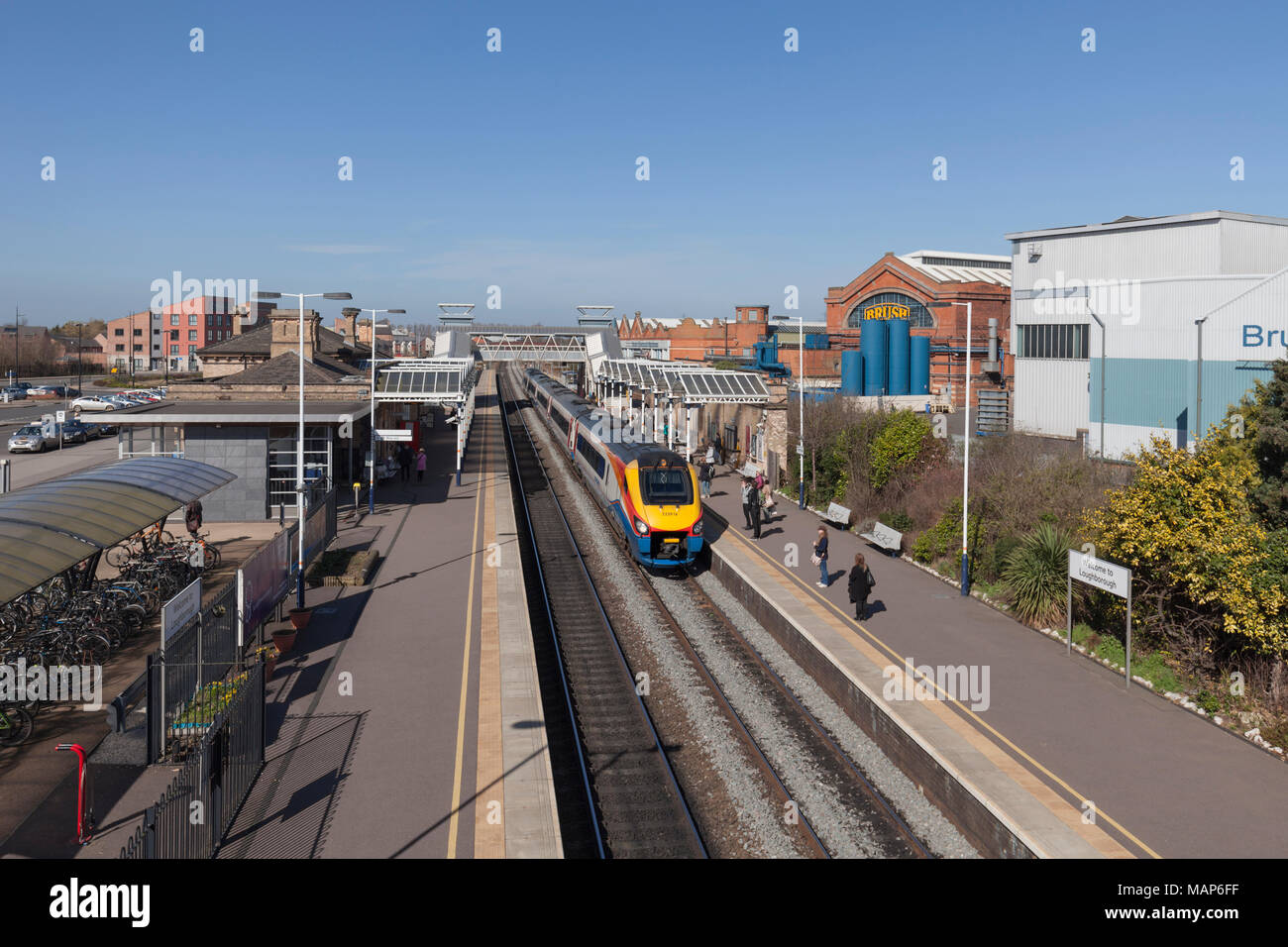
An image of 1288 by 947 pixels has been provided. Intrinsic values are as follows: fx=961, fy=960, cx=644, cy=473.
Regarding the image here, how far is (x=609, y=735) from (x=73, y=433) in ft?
151

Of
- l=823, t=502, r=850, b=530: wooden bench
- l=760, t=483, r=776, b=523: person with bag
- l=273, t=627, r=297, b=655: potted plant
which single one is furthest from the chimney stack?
l=273, t=627, r=297, b=655: potted plant

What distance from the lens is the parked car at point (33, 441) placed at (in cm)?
4472

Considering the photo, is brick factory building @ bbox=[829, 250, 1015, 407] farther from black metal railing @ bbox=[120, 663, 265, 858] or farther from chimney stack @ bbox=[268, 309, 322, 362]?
black metal railing @ bbox=[120, 663, 265, 858]

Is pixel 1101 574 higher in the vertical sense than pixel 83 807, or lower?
higher

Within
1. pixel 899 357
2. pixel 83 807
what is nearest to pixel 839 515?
pixel 83 807

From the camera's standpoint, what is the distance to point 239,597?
49.1 ft

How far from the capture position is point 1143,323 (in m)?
32.6

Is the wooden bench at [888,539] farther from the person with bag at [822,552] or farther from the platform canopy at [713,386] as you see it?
the platform canopy at [713,386]

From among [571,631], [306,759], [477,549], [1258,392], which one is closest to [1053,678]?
[1258,392]

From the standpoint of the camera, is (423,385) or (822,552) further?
(423,385)

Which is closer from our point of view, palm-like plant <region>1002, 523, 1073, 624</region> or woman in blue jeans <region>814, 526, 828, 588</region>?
palm-like plant <region>1002, 523, 1073, 624</region>

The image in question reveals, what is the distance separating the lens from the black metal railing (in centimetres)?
862

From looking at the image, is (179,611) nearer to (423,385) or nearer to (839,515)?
(839,515)

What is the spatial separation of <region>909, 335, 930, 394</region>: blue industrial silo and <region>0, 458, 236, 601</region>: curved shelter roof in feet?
144
